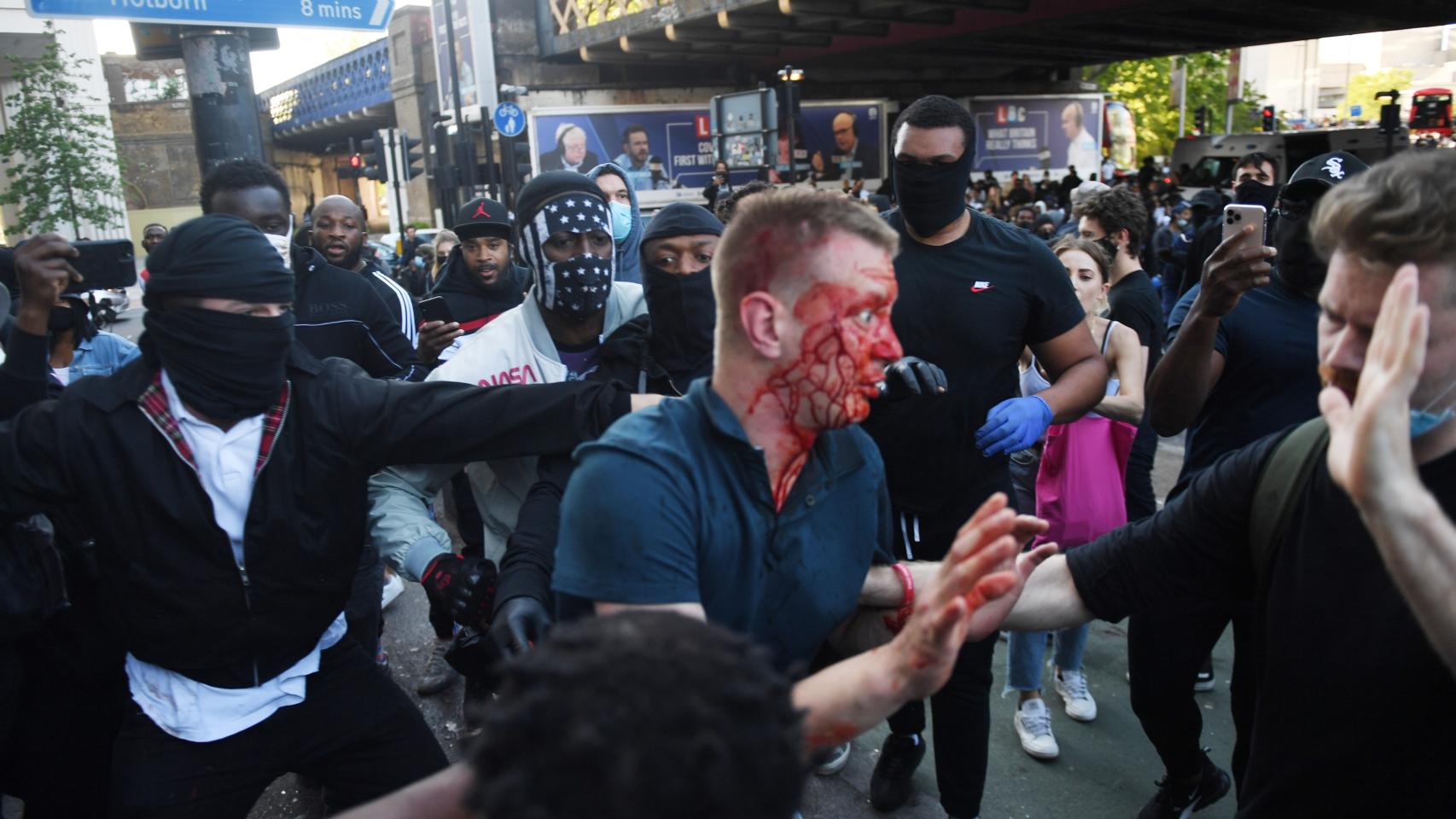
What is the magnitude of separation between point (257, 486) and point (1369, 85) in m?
90.4

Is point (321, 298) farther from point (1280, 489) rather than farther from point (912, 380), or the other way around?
point (1280, 489)

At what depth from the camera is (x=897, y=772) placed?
3.52 meters

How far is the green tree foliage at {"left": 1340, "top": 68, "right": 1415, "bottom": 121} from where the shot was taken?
231 feet

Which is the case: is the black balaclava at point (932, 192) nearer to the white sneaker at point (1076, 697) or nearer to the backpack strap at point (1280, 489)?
the backpack strap at point (1280, 489)

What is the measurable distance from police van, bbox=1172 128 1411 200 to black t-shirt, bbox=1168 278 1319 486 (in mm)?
18426

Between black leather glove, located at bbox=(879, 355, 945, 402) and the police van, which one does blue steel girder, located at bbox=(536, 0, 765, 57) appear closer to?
the police van

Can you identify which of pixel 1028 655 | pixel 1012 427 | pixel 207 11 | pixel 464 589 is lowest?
pixel 1028 655

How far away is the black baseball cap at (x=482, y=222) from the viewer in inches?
216

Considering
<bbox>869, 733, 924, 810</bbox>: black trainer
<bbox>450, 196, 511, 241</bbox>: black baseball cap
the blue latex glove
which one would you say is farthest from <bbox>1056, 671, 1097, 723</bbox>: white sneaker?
<bbox>450, 196, 511, 241</bbox>: black baseball cap

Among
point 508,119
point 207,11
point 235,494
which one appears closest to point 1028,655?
point 235,494

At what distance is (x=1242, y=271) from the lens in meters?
2.71

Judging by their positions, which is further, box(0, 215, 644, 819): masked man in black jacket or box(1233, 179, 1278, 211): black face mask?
box(1233, 179, 1278, 211): black face mask

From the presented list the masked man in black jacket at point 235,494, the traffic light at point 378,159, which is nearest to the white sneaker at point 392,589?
the masked man in black jacket at point 235,494

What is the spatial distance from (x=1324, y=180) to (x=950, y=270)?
1118 mm
